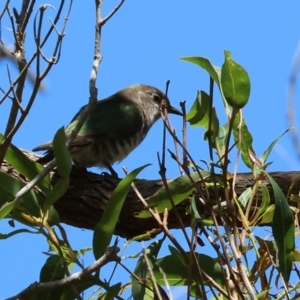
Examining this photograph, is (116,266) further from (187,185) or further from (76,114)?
(76,114)

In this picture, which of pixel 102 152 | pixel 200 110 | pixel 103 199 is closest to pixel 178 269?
pixel 200 110

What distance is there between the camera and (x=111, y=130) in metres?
5.28

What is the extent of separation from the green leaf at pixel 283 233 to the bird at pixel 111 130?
254cm

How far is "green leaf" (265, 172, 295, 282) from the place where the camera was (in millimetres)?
1829

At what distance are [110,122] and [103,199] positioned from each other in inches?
70.3

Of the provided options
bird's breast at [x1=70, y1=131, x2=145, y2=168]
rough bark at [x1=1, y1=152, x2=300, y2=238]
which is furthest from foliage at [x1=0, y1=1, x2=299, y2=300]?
bird's breast at [x1=70, y1=131, x2=145, y2=168]

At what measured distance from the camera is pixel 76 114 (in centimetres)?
524

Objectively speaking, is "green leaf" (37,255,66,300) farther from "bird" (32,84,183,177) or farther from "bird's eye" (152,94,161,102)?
"bird's eye" (152,94,161,102)

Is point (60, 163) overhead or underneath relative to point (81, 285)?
overhead

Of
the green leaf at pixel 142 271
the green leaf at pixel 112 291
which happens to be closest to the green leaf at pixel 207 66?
the green leaf at pixel 142 271

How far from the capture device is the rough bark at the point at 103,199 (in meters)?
3.42

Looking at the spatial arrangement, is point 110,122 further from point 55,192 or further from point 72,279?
point 72,279

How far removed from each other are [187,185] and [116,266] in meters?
0.38

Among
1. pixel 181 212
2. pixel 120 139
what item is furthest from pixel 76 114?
pixel 181 212
